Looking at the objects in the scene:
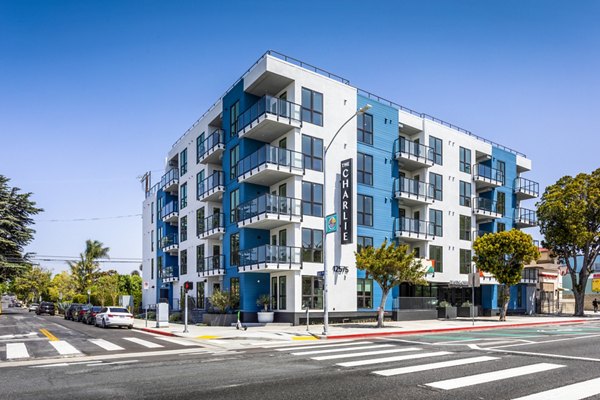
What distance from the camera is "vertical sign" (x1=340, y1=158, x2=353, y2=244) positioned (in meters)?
30.8

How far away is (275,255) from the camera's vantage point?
29.0 m

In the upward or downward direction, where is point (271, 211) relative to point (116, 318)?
upward

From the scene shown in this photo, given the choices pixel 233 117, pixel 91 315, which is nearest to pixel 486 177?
pixel 233 117

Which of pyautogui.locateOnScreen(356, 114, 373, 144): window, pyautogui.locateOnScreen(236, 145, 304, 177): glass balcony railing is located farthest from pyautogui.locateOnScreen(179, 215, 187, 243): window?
pyautogui.locateOnScreen(356, 114, 373, 144): window

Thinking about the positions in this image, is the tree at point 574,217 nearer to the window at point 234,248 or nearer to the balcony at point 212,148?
the window at point 234,248

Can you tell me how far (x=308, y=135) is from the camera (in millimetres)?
31203

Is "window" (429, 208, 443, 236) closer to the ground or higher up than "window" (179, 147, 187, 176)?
closer to the ground

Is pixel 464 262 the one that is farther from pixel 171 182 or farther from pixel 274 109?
pixel 171 182

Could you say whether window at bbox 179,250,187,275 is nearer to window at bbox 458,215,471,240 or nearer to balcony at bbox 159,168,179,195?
balcony at bbox 159,168,179,195

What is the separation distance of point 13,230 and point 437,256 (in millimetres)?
45732

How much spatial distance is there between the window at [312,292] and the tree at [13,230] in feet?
125

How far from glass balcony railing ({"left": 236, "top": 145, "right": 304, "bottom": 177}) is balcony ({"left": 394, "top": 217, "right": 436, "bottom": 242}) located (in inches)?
366

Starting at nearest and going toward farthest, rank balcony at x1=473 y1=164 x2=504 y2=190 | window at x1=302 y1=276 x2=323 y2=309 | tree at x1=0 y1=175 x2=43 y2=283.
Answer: window at x1=302 y1=276 x2=323 y2=309
balcony at x1=473 y1=164 x2=504 y2=190
tree at x1=0 y1=175 x2=43 y2=283

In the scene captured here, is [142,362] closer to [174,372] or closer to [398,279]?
[174,372]
